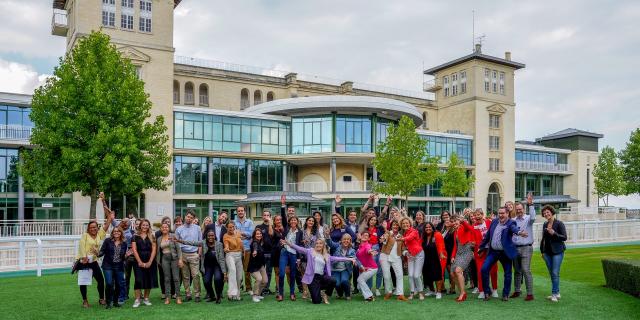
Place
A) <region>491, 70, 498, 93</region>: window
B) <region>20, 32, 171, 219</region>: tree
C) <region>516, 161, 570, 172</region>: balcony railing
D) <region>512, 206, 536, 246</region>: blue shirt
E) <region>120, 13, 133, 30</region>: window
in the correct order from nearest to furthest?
<region>512, 206, 536, 246</region>: blue shirt, <region>20, 32, 171, 219</region>: tree, <region>120, 13, 133, 30</region>: window, <region>491, 70, 498, 93</region>: window, <region>516, 161, 570, 172</region>: balcony railing

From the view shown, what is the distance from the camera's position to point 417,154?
122 ft

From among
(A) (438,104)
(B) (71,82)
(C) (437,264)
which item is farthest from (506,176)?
(C) (437,264)

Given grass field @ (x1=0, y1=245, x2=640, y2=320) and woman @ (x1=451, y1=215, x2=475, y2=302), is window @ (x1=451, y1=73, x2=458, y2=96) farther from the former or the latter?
woman @ (x1=451, y1=215, x2=475, y2=302)

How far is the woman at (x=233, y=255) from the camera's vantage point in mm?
11688

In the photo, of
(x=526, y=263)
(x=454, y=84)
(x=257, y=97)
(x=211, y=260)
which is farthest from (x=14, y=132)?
(x=454, y=84)

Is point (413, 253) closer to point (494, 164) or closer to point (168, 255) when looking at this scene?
point (168, 255)

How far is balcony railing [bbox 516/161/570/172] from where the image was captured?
2479 inches

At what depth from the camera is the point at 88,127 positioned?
Answer: 29125 millimetres

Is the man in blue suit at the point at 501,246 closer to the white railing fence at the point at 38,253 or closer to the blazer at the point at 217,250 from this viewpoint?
the blazer at the point at 217,250

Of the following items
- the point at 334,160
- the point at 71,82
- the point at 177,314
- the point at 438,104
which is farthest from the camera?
the point at 438,104

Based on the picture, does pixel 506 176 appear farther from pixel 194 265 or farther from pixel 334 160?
pixel 194 265

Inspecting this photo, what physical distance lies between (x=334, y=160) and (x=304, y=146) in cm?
270

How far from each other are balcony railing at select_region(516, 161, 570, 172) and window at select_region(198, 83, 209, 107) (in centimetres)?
3458

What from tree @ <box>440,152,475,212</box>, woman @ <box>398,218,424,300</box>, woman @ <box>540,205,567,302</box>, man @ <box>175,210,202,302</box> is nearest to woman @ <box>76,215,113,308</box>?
man @ <box>175,210,202,302</box>
